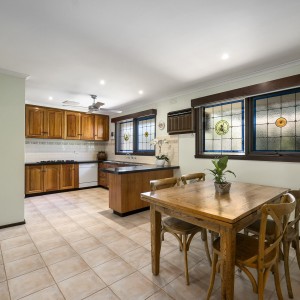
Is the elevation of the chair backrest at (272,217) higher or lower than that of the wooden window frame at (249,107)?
lower

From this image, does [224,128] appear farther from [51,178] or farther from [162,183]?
[51,178]

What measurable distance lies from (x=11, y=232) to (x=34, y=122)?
9.56 ft

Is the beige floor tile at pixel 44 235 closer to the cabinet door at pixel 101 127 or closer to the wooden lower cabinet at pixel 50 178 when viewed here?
the wooden lower cabinet at pixel 50 178

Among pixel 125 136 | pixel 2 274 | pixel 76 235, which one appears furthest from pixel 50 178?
pixel 2 274

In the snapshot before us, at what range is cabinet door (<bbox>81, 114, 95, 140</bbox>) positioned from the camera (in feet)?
18.8

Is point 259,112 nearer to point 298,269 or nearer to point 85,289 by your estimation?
point 298,269

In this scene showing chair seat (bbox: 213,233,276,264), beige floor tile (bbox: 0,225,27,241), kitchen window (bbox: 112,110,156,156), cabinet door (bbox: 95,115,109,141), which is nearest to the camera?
chair seat (bbox: 213,233,276,264)

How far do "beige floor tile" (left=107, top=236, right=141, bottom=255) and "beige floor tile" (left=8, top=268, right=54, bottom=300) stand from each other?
734mm

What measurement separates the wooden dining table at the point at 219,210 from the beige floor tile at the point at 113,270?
285 millimetres

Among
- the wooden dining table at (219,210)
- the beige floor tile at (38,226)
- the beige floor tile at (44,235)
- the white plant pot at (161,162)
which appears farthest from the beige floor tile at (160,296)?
the white plant pot at (161,162)

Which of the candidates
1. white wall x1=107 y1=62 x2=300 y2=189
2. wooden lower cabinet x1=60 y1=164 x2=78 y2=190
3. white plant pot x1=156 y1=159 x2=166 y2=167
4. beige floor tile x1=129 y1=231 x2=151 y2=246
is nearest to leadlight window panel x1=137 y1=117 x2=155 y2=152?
white wall x1=107 y1=62 x2=300 y2=189

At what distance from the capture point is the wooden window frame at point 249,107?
8.54 ft

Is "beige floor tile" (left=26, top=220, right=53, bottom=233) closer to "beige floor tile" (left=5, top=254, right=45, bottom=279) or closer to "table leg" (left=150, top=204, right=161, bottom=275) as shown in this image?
"beige floor tile" (left=5, top=254, right=45, bottom=279)

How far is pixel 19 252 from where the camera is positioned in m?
2.28
